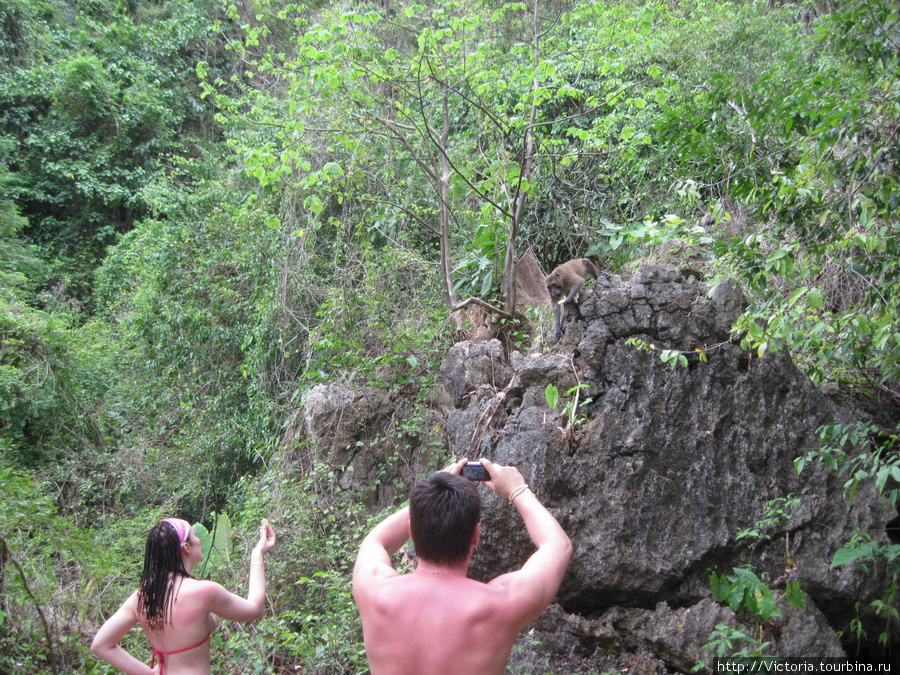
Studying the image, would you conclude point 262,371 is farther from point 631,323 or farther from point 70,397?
point 631,323

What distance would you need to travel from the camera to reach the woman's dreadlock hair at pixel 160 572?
8.64 ft

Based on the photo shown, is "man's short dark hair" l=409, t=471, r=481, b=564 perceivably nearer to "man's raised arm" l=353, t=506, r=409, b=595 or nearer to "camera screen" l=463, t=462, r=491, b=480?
"man's raised arm" l=353, t=506, r=409, b=595

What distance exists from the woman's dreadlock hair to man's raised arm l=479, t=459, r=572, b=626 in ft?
5.05

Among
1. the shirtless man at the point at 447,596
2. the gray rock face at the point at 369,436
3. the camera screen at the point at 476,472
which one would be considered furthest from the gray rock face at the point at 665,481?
the shirtless man at the point at 447,596

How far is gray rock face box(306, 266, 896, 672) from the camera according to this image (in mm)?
3713

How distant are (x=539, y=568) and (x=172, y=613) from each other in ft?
5.47

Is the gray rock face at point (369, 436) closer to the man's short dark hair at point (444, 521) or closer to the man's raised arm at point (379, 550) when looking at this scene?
the man's raised arm at point (379, 550)

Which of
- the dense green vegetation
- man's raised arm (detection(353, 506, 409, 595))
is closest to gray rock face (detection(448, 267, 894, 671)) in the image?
the dense green vegetation

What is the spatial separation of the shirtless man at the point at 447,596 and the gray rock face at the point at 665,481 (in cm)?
206

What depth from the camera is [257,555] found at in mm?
2791

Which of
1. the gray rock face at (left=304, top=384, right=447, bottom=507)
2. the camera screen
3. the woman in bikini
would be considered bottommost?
the gray rock face at (left=304, top=384, right=447, bottom=507)

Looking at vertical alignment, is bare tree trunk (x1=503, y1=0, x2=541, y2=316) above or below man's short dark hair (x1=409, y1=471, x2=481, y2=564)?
above

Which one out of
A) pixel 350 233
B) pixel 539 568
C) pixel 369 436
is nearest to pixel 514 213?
pixel 369 436

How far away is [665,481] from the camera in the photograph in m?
3.94
